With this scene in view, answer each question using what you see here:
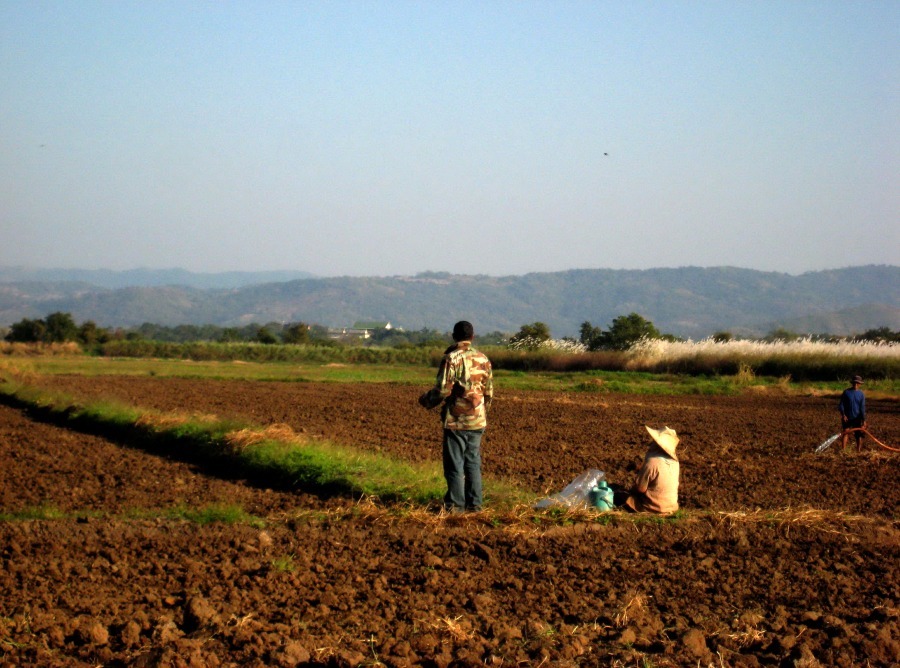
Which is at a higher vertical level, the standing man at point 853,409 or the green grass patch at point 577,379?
the standing man at point 853,409

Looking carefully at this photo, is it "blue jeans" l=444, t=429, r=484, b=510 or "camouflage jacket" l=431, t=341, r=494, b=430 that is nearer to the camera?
"camouflage jacket" l=431, t=341, r=494, b=430

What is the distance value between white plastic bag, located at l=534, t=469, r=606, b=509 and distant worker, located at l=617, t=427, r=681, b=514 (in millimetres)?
435

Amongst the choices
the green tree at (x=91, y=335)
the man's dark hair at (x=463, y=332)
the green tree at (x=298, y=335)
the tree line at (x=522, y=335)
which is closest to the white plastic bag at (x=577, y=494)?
the man's dark hair at (x=463, y=332)

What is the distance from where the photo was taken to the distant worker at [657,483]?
9.94 meters

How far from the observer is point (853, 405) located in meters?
16.3

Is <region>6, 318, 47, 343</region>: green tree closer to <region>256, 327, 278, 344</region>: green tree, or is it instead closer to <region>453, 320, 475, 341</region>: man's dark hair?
<region>256, 327, 278, 344</region>: green tree

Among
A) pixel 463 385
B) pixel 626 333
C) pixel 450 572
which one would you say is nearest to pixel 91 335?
pixel 626 333

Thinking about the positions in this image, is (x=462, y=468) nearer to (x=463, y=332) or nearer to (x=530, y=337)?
(x=463, y=332)

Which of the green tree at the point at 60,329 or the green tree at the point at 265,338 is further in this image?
the green tree at the point at 265,338

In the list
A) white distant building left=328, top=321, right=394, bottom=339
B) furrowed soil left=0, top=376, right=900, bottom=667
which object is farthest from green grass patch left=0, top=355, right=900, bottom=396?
white distant building left=328, top=321, right=394, bottom=339

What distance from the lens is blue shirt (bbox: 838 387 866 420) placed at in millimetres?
16234

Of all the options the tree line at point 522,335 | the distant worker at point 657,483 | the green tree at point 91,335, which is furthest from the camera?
the green tree at point 91,335

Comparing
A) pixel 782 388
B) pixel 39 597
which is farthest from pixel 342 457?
pixel 782 388

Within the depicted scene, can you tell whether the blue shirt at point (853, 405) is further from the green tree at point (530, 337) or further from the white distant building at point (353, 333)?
the white distant building at point (353, 333)
